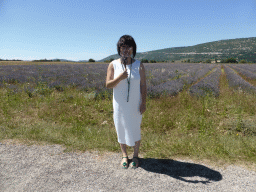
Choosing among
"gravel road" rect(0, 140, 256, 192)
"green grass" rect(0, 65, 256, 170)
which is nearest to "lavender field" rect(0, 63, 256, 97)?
"green grass" rect(0, 65, 256, 170)

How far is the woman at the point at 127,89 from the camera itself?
7.51 ft

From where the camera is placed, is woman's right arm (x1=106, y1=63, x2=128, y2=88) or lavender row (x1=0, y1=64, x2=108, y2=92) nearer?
woman's right arm (x1=106, y1=63, x2=128, y2=88)

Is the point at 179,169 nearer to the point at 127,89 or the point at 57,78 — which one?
the point at 127,89

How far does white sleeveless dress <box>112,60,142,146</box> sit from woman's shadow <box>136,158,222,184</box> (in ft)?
1.49

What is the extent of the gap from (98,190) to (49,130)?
2301 mm

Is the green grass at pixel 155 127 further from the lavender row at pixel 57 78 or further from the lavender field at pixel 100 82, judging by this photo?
the lavender row at pixel 57 78

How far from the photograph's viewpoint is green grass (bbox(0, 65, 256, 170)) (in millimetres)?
2873

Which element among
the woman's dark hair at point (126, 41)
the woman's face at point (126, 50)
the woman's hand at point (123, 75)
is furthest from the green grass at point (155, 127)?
the woman's dark hair at point (126, 41)

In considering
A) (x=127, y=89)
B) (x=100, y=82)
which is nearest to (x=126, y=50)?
(x=127, y=89)

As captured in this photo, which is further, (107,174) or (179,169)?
(179,169)

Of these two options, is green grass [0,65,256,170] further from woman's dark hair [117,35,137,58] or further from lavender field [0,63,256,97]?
woman's dark hair [117,35,137,58]

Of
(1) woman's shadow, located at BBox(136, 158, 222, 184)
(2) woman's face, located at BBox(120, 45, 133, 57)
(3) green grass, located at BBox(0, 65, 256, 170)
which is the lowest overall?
(1) woman's shadow, located at BBox(136, 158, 222, 184)

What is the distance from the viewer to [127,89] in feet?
7.86

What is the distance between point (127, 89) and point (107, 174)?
1.24 m
